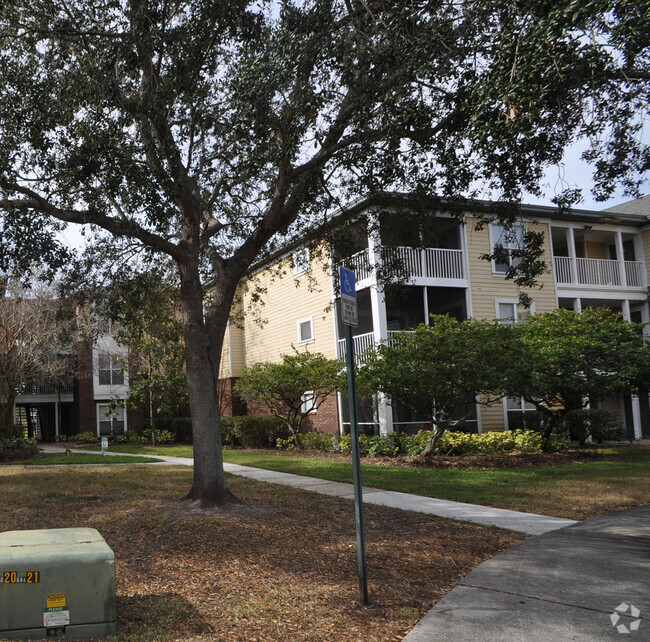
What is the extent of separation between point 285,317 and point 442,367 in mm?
12137

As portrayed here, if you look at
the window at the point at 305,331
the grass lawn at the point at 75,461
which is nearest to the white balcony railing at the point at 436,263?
the window at the point at 305,331

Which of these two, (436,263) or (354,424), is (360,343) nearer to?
(436,263)

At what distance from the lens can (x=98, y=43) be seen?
378 inches

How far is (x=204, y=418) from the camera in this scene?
9430mm

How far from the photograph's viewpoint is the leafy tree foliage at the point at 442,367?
48.7 feet

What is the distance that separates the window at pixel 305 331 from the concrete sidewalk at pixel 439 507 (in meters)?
10.5

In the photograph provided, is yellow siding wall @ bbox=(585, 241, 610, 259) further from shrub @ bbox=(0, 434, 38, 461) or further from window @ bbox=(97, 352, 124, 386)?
window @ bbox=(97, 352, 124, 386)

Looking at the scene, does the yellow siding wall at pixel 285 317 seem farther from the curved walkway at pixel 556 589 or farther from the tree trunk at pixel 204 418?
the curved walkway at pixel 556 589

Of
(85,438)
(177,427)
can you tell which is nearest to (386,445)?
(177,427)

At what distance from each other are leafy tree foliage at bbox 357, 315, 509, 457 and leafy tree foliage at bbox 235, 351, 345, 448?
352 cm

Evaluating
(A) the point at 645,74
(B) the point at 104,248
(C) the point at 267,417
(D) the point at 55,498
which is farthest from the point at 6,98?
(C) the point at 267,417

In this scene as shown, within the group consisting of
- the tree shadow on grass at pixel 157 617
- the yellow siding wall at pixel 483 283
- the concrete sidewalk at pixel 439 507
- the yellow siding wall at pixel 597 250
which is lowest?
the concrete sidewalk at pixel 439 507

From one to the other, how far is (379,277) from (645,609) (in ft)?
25.0

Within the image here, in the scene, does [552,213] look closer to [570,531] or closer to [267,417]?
[267,417]
